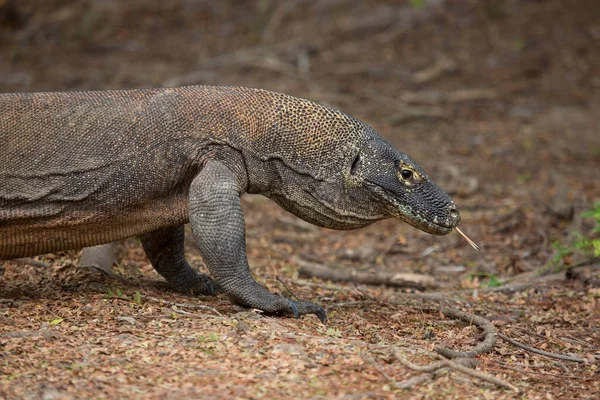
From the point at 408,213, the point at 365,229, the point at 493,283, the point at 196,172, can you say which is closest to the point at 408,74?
the point at 365,229

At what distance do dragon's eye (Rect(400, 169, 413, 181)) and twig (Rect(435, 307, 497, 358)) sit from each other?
104 cm

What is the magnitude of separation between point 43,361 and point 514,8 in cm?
1422

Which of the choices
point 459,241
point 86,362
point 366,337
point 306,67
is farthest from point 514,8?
point 86,362

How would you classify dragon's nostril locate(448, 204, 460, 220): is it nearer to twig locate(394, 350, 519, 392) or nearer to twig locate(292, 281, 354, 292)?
twig locate(292, 281, 354, 292)

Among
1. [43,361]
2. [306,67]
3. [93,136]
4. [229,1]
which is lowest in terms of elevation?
[43,361]

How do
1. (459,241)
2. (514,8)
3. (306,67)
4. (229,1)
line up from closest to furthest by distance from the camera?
(459,241)
(306,67)
(514,8)
(229,1)

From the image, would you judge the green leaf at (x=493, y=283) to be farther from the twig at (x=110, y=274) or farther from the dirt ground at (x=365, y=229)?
the twig at (x=110, y=274)

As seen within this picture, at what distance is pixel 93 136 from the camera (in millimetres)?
5156

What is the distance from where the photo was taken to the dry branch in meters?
7.01

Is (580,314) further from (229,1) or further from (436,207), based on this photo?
(229,1)

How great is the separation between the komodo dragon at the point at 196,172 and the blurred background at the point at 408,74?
278 cm

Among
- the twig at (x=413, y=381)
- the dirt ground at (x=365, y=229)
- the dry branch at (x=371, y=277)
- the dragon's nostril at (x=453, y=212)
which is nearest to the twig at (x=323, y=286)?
the dirt ground at (x=365, y=229)

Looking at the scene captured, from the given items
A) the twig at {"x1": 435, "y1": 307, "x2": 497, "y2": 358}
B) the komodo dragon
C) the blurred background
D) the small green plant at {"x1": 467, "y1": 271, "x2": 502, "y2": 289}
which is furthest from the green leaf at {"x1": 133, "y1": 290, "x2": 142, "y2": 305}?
the small green plant at {"x1": 467, "y1": 271, "x2": 502, "y2": 289}

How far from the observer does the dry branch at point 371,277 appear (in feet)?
23.0
